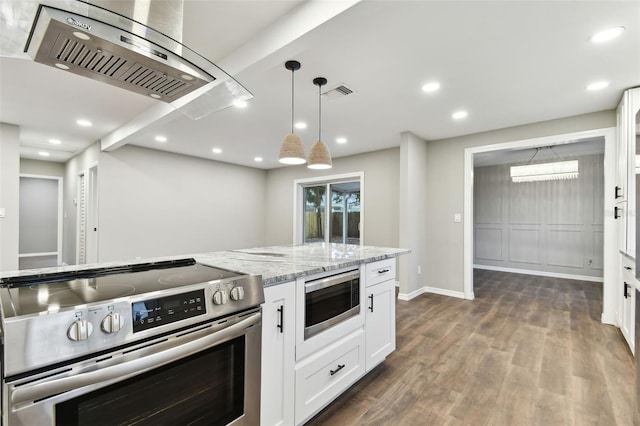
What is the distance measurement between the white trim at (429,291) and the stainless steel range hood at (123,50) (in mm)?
3686

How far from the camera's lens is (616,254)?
10.4 feet

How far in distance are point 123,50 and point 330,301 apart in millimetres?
1571

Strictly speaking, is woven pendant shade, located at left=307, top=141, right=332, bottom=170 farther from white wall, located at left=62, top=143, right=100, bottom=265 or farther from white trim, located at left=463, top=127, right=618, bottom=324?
white wall, located at left=62, top=143, right=100, bottom=265

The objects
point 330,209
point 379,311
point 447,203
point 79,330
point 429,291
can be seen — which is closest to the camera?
point 79,330

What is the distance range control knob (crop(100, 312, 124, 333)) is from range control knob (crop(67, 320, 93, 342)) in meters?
0.04

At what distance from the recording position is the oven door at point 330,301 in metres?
1.66

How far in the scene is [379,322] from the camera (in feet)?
7.38

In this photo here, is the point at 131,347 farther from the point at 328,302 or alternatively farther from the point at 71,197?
the point at 71,197

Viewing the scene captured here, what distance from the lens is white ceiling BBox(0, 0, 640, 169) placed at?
1865mm

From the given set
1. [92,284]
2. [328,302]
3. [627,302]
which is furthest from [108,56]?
[627,302]

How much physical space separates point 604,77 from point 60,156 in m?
9.15

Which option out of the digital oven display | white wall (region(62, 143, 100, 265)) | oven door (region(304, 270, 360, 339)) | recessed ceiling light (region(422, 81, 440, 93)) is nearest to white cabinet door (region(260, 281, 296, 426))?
oven door (region(304, 270, 360, 339))

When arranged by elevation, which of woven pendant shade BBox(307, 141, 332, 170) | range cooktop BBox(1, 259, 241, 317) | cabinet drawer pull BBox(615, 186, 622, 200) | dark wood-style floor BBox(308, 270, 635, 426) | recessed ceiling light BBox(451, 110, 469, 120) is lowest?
dark wood-style floor BBox(308, 270, 635, 426)

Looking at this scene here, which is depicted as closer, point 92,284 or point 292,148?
point 92,284
